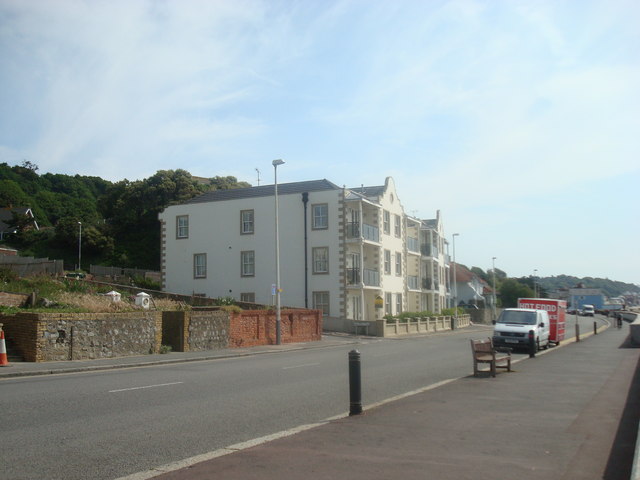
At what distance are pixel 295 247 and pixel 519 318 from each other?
19.9 meters

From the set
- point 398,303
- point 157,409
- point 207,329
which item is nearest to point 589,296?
point 398,303

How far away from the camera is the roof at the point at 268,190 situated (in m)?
44.6

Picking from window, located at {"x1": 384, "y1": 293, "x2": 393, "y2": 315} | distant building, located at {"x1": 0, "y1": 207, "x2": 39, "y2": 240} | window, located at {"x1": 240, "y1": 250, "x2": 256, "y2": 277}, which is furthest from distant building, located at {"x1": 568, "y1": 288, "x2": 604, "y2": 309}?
distant building, located at {"x1": 0, "y1": 207, "x2": 39, "y2": 240}

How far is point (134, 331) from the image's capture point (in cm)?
2206

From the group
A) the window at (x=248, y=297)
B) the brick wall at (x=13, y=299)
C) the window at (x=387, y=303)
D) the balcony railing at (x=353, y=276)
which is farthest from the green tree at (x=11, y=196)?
the brick wall at (x=13, y=299)

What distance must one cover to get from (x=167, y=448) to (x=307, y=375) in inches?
334

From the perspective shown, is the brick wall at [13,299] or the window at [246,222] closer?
the brick wall at [13,299]

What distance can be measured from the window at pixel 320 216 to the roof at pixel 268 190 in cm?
127

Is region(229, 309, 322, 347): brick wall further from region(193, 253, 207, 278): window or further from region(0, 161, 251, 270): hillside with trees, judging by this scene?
region(0, 161, 251, 270): hillside with trees

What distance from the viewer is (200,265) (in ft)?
152

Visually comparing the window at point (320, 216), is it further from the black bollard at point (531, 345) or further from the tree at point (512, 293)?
the tree at point (512, 293)

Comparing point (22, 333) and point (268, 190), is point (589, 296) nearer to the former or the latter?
point (268, 190)

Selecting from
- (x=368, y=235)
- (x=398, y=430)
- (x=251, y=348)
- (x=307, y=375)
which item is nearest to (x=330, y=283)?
(x=368, y=235)

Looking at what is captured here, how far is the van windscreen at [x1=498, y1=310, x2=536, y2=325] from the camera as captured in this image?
25797 mm
